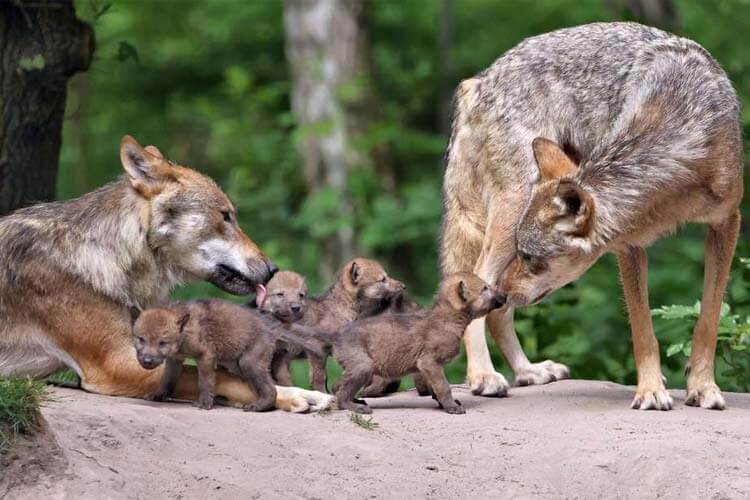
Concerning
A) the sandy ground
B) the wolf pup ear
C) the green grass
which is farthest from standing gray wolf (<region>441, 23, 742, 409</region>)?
the green grass

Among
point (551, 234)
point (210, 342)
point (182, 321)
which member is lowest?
point (210, 342)

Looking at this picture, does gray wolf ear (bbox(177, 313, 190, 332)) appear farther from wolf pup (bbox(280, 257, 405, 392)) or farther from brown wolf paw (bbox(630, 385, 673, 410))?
brown wolf paw (bbox(630, 385, 673, 410))

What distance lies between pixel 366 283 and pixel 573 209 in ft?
4.81

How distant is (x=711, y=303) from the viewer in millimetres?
7699

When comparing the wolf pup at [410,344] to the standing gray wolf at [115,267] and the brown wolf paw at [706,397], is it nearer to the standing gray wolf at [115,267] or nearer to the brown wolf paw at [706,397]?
the standing gray wolf at [115,267]

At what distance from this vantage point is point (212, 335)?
6949mm

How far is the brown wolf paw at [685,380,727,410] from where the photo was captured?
7.46 m

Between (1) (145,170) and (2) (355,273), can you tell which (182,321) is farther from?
(2) (355,273)

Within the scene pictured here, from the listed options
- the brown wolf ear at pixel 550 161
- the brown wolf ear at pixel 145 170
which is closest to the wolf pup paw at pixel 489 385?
the brown wolf ear at pixel 550 161

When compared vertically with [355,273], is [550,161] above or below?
above

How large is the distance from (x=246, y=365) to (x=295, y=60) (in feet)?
34.2

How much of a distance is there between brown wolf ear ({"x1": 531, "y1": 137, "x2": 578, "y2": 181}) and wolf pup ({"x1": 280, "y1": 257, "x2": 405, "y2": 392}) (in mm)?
1218

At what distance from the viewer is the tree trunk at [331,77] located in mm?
16719

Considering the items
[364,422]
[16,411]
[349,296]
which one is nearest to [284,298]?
[349,296]
